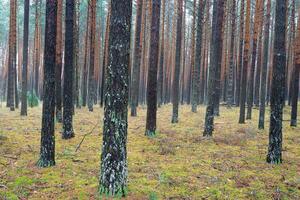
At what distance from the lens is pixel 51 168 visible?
20.0ft

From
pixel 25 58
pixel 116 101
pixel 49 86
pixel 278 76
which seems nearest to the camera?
pixel 116 101

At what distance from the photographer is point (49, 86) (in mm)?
5922

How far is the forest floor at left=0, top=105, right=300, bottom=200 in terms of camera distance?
516cm

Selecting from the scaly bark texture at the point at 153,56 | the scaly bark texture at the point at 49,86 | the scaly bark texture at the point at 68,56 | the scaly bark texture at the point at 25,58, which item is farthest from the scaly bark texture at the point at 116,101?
the scaly bark texture at the point at 25,58

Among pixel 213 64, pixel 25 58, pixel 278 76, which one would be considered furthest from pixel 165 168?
pixel 25 58

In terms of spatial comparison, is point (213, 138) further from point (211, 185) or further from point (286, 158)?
point (211, 185)

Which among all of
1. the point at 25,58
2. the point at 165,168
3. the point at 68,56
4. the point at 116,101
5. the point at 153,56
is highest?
the point at 25,58

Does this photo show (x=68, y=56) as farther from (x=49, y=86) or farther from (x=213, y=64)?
(x=213, y=64)

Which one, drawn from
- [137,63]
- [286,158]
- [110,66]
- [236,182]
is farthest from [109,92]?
[137,63]

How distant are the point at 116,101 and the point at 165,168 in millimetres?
2720

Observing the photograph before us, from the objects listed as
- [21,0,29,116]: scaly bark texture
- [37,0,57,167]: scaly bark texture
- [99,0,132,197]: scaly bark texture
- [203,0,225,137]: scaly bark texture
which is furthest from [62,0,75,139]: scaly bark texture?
[21,0,29,116]: scaly bark texture

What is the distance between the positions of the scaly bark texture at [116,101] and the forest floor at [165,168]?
1.54 ft

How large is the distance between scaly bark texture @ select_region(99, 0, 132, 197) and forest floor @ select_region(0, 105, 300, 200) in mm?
469

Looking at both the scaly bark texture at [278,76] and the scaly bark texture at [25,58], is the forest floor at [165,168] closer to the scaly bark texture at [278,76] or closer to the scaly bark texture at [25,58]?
the scaly bark texture at [278,76]
